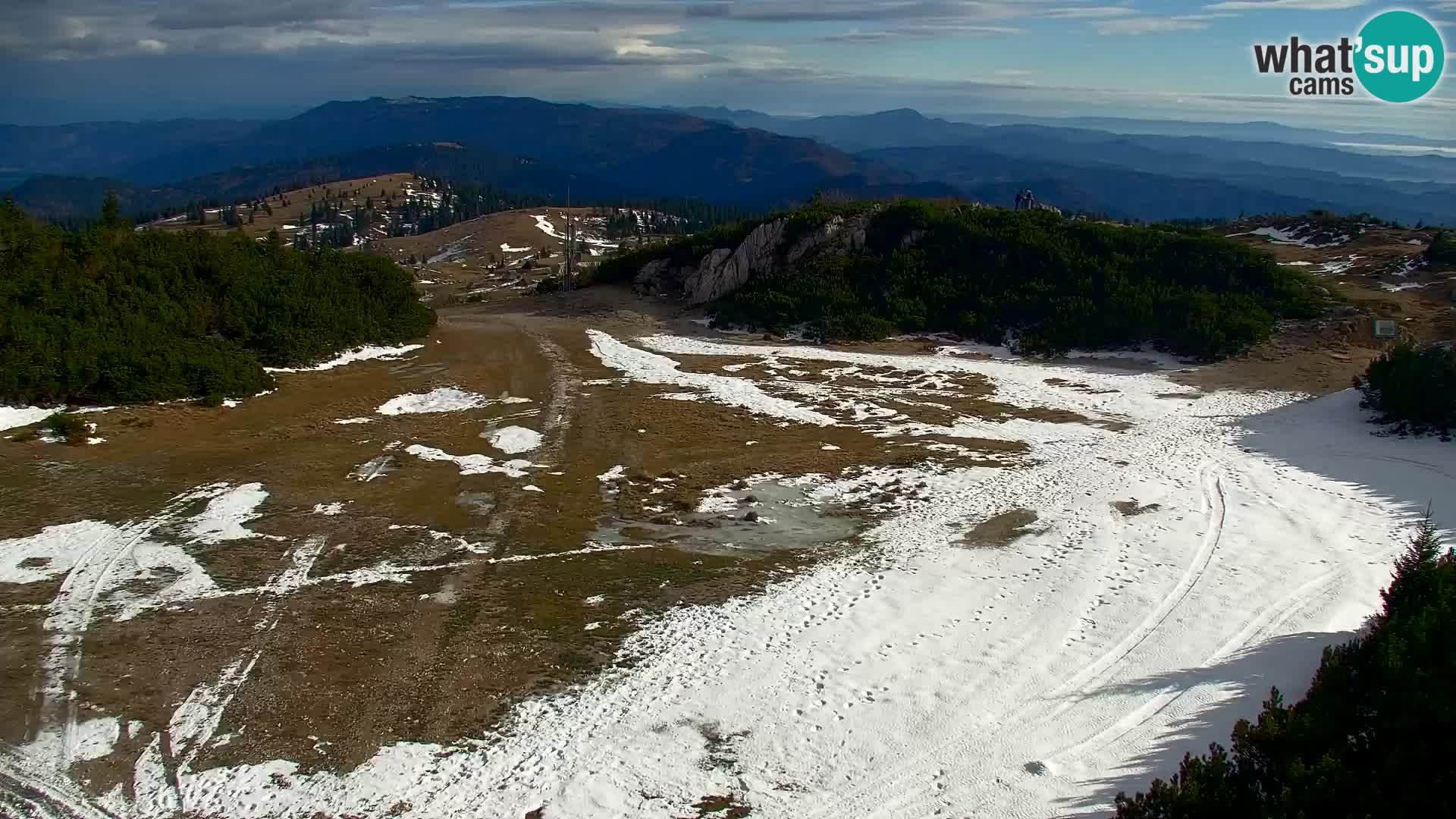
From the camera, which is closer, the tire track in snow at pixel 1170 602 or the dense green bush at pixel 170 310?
the tire track in snow at pixel 1170 602

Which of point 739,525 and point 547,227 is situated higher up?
point 547,227

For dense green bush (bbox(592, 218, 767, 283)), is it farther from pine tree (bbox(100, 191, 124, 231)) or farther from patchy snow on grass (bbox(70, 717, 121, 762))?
patchy snow on grass (bbox(70, 717, 121, 762))

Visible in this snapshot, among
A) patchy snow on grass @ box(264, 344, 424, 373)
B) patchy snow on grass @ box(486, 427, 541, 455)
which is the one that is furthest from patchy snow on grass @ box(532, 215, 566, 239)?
patchy snow on grass @ box(486, 427, 541, 455)

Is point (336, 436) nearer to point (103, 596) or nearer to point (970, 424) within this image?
point (103, 596)

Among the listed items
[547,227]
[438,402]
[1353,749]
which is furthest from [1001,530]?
[547,227]

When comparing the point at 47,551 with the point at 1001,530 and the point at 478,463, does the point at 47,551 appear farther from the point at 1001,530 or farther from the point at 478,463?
the point at 1001,530

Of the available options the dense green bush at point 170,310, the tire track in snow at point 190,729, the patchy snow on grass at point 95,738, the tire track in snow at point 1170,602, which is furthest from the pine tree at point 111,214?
the tire track in snow at point 1170,602

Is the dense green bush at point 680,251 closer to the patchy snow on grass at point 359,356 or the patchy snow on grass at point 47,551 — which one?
the patchy snow on grass at point 359,356

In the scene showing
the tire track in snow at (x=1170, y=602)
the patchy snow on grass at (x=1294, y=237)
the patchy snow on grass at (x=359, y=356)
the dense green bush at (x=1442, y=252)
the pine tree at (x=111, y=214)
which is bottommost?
the tire track in snow at (x=1170, y=602)
